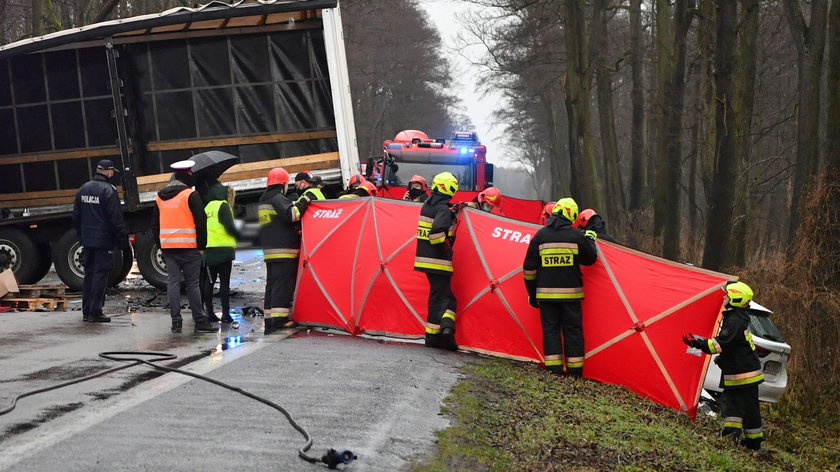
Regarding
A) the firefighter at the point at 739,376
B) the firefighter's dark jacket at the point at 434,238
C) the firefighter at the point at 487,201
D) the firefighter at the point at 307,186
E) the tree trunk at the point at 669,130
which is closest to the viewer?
the firefighter at the point at 739,376

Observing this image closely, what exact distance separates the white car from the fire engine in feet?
31.9

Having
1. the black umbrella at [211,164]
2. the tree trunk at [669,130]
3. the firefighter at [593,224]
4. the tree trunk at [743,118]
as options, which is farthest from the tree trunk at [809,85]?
the black umbrella at [211,164]

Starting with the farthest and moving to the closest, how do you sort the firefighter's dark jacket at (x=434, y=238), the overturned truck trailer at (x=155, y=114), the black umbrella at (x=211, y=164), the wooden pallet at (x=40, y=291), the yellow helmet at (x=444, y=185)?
the overturned truck trailer at (x=155, y=114) < the wooden pallet at (x=40, y=291) < the black umbrella at (x=211, y=164) < the yellow helmet at (x=444, y=185) < the firefighter's dark jacket at (x=434, y=238)

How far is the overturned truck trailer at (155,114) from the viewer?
15.2m

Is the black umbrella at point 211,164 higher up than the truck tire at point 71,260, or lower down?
higher up

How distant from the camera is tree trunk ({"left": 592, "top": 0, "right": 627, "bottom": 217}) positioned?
28.4 m

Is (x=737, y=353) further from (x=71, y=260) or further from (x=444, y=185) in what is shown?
(x=71, y=260)

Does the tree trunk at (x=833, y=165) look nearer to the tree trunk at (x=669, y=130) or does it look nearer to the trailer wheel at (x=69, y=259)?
the tree trunk at (x=669, y=130)

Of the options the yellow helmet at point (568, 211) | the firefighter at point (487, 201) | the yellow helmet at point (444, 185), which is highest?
the yellow helmet at point (444, 185)

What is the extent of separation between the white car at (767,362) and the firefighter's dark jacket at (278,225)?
15.2ft

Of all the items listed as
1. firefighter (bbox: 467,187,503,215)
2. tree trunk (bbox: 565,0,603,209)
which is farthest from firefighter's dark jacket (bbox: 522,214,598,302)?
tree trunk (bbox: 565,0,603,209)

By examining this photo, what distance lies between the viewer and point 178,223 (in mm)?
10672

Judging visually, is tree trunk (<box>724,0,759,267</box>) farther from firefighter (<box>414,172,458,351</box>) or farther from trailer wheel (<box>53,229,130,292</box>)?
trailer wheel (<box>53,229,130,292</box>)

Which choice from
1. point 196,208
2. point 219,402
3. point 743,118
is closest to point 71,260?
point 196,208
